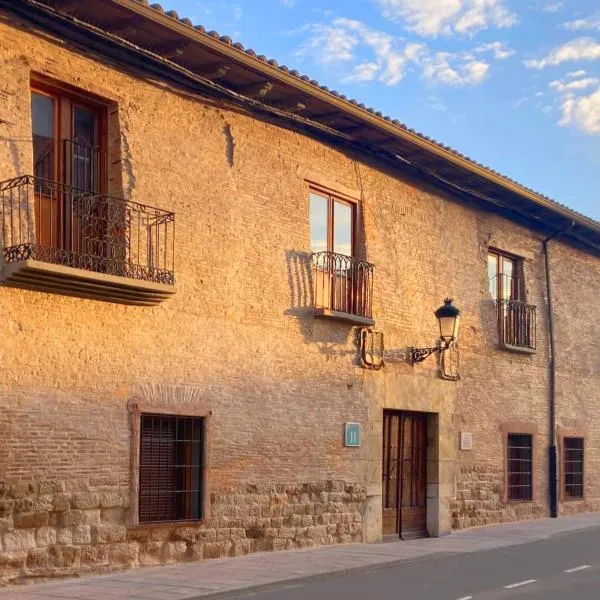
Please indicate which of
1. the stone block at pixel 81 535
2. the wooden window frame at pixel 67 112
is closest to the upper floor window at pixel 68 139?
the wooden window frame at pixel 67 112

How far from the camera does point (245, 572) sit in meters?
10.7

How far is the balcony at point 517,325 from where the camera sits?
1777 cm

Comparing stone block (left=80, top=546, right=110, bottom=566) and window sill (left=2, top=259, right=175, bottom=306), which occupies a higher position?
window sill (left=2, top=259, right=175, bottom=306)

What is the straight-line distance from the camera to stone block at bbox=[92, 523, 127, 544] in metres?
10.4

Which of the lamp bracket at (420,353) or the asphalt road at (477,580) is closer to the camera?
the asphalt road at (477,580)

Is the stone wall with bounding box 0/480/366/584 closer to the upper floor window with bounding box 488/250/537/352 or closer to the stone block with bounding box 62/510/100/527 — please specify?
the stone block with bounding box 62/510/100/527

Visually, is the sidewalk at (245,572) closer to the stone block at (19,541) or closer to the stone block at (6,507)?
the stone block at (19,541)

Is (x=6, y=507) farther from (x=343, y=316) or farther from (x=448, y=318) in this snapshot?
(x=448, y=318)

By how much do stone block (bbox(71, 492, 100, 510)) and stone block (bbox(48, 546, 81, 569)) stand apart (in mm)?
410

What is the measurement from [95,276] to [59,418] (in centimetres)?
146

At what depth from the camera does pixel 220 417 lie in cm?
1204

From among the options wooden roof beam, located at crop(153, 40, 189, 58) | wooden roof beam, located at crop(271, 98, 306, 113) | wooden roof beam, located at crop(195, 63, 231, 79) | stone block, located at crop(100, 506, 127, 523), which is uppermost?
wooden roof beam, located at crop(153, 40, 189, 58)

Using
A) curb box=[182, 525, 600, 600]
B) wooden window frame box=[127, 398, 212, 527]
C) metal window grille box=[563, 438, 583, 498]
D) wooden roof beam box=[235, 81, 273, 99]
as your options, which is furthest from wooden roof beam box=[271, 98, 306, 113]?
metal window grille box=[563, 438, 583, 498]

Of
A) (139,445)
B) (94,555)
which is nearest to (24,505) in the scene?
(94,555)
